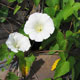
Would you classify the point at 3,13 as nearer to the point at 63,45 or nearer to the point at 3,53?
the point at 3,53

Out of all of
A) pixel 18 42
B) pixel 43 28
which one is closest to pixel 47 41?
pixel 43 28

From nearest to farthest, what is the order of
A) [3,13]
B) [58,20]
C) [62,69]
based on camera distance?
[62,69] < [58,20] < [3,13]

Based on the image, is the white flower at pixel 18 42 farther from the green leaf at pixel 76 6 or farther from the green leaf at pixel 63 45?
the green leaf at pixel 76 6

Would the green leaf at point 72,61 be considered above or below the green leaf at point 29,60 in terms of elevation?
above

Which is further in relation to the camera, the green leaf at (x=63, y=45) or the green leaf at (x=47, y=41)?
the green leaf at (x=47, y=41)

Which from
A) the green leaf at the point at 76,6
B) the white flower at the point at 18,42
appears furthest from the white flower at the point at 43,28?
the green leaf at the point at 76,6

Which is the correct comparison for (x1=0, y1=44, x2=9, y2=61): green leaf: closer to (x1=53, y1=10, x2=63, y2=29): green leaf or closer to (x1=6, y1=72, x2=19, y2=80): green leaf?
(x1=6, y1=72, x2=19, y2=80): green leaf

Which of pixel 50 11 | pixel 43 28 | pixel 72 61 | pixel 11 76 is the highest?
pixel 50 11
